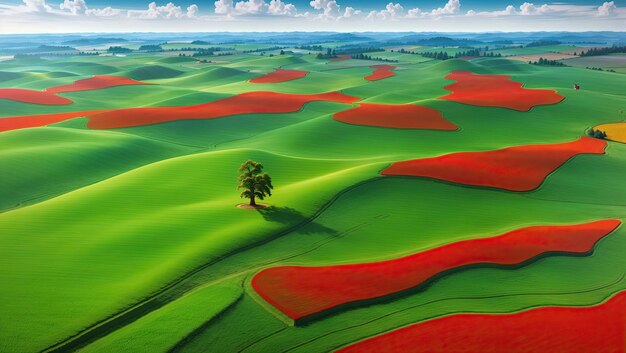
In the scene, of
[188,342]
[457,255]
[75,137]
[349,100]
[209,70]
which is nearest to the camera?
[188,342]

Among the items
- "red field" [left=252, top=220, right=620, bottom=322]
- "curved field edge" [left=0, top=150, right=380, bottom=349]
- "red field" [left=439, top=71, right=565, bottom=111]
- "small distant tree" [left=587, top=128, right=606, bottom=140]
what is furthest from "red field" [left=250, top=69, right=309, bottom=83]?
"red field" [left=252, top=220, right=620, bottom=322]

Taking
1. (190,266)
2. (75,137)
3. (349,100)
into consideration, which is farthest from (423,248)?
(349,100)

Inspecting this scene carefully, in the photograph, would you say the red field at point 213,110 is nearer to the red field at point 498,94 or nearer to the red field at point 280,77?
the red field at point 498,94

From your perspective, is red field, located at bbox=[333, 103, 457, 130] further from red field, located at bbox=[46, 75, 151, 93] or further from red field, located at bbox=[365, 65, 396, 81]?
red field, located at bbox=[46, 75, 151, 93]

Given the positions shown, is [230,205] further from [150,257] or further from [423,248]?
[423,248]

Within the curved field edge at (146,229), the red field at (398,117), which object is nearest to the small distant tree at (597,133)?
the red field at (398,117)
